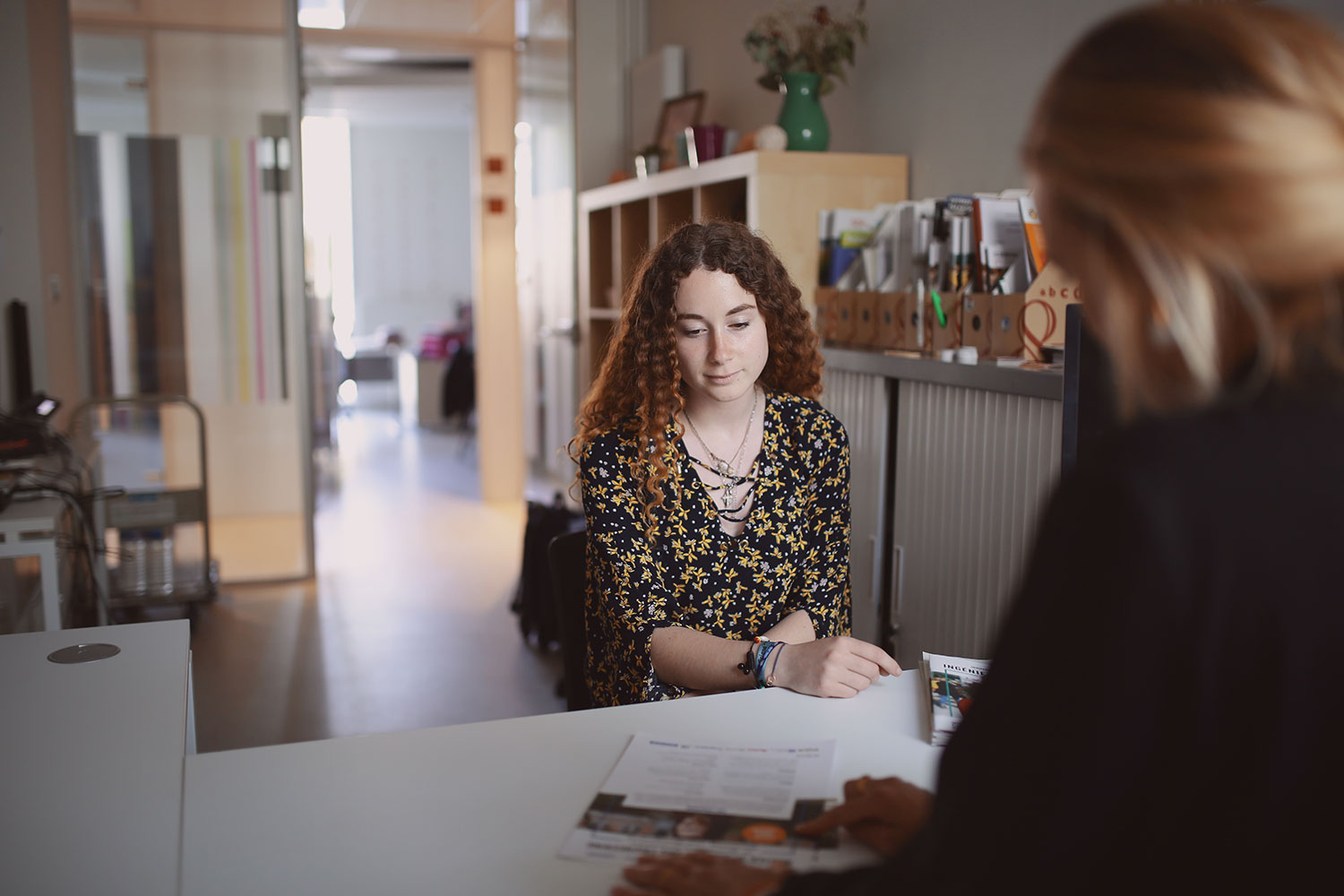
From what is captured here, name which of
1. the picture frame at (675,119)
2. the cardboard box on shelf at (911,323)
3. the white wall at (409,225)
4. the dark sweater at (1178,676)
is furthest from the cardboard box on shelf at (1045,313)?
the white wall at (409,225)

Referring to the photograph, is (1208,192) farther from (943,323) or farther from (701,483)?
(943,323)

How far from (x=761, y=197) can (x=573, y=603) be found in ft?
4.81

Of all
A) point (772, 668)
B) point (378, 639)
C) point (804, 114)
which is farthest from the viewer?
point (378, 639)

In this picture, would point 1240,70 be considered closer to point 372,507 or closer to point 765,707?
point 765,707

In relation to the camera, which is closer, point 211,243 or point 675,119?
point 675,119

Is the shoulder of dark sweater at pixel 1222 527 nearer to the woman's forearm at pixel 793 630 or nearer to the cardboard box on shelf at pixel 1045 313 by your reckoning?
the woman's forearm at pixel 793 630

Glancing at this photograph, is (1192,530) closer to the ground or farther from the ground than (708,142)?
closer to the ground

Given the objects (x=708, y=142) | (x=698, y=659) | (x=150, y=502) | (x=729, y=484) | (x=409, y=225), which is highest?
(x=409, y=225)

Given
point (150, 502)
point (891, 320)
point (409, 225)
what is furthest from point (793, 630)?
point (409, 225)

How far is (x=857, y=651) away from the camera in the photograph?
130 cm

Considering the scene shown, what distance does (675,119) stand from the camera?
4129mm

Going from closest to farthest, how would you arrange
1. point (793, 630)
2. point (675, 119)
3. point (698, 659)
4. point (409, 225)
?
point (698, 659)
point (793, 630)
point (675, 119)
point (409, 225)

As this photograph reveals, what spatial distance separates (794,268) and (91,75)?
118 inches

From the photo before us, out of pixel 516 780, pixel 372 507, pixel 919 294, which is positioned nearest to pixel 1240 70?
pixel 516 780
